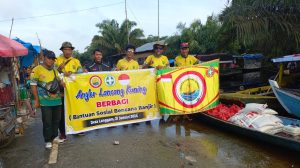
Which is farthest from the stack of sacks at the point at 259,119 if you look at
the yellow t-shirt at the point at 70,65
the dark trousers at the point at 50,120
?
the dark trousers at the point at 50,120

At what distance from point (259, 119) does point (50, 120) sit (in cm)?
412

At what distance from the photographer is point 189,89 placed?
6914mm

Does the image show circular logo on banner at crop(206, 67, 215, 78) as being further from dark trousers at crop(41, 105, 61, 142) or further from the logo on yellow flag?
dark trousers at crop(41, 105, 61, 142)

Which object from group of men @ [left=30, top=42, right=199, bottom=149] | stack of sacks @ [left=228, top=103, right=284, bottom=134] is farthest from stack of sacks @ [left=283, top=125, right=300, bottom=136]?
group of men @ [left=30, top=42, right=199, bottom=149]

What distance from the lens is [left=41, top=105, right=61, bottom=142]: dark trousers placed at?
5398 mm

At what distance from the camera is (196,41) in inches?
1016

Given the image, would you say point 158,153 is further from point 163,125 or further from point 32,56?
point 32,56

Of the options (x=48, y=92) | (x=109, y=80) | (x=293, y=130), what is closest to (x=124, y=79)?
(x=109, y=80)

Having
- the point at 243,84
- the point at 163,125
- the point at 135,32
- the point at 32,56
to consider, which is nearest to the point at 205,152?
the point at 163,125

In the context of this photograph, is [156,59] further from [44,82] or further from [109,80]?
[44,82]

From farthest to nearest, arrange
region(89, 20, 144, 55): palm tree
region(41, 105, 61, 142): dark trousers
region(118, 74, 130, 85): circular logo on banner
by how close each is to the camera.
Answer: region(89, 20, 144, 55): palm tree
region(118, 74, 130, 85): circular logo on banner
region(41, 105, 61, 142): dark trousers


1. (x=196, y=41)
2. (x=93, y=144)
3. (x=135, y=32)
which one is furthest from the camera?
(x=135, y=32)

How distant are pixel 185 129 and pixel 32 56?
812cm

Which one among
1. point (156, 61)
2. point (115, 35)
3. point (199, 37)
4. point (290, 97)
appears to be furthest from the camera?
point (115, 35)
